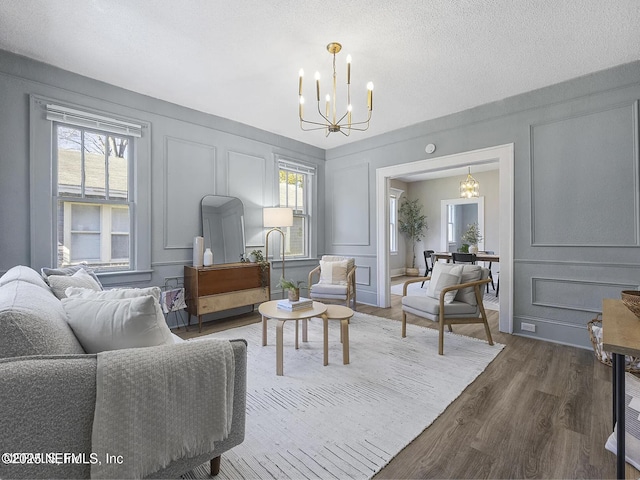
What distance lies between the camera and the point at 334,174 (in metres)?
5.43

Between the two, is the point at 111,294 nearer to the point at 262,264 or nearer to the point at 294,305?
the point at 294,305

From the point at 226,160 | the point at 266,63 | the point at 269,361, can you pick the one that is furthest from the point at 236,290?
the point at 266,63

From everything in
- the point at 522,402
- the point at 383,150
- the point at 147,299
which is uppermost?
the point at 383,150

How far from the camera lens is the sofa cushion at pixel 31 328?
38.4 inches

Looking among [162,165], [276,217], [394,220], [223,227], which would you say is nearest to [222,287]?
[223,227]

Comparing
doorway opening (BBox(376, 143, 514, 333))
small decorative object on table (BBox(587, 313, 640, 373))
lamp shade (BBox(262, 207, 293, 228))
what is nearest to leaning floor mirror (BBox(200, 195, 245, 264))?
lamp shade (BBox(262, 207, 293, 228))

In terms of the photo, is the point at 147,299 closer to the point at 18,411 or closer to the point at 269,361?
the point at 18,411

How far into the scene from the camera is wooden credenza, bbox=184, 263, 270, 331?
3586mm

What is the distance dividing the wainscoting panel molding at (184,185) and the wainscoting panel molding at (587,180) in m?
3.92

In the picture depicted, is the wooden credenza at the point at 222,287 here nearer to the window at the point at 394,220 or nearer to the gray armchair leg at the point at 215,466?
the gray armchair leg at the point at 215,466

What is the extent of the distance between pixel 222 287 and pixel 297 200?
2137 millimetres

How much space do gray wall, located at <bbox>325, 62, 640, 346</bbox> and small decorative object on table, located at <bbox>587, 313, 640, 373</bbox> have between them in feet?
0.58

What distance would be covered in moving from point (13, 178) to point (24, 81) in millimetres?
890

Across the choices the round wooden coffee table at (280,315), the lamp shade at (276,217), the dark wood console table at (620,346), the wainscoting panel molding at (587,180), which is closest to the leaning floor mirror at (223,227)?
the lamp shade at (276,217)
